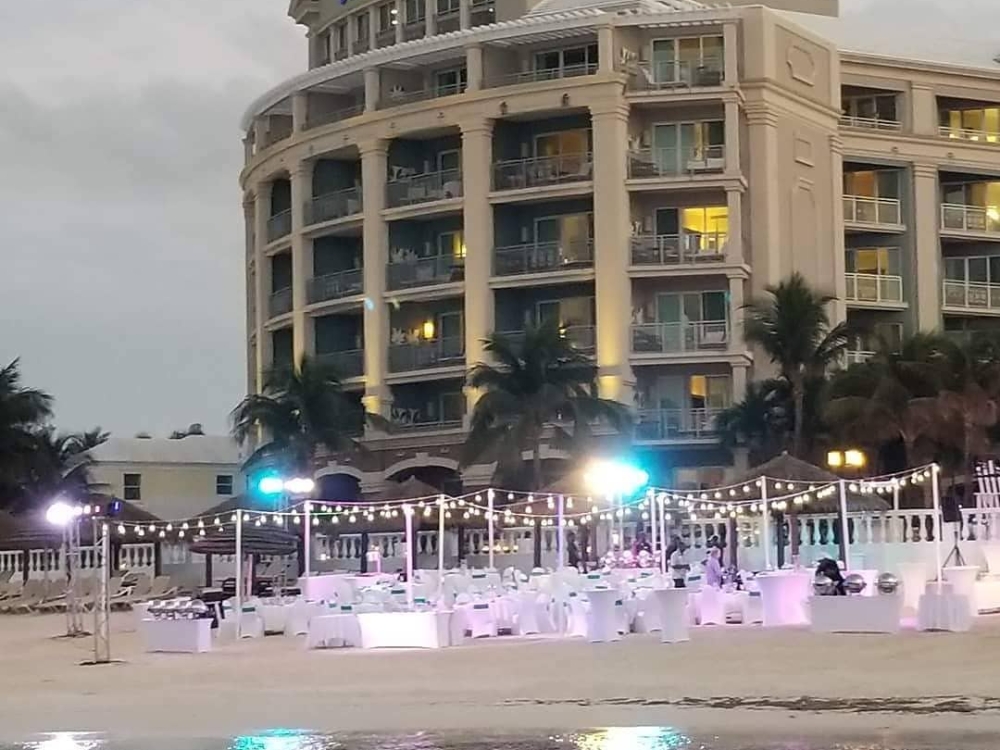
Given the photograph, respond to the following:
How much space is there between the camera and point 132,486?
71562 millimetres

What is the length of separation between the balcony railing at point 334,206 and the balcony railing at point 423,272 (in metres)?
2.62

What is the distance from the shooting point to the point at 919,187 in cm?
5725

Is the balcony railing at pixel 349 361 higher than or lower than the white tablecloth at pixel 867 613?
higher

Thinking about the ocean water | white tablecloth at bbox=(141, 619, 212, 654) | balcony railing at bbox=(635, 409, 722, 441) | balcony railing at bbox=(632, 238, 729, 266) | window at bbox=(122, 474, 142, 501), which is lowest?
the ocean water

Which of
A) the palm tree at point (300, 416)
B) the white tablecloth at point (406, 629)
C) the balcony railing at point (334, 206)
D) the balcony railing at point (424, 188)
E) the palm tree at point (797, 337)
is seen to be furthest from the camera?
the balcony railing at point (334, 206)

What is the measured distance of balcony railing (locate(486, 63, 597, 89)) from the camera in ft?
169

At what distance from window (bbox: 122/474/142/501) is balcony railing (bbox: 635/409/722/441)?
28419 mm

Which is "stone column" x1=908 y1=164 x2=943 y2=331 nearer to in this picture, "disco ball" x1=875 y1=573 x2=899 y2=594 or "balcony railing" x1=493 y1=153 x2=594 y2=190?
"balcony railing" x1=493 y1=153 x2=594 y2=190

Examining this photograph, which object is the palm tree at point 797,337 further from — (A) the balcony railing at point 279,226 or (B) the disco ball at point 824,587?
(B) the disco ball at point 824,587

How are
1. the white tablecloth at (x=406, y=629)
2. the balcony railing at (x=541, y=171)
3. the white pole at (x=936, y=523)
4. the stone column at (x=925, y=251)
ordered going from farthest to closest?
the stone column at (x=925, y=251), the balcony railing at (x=541, y=171), the white pole at (x=936, y=523), the white tablecloth at (x=406, y=629)

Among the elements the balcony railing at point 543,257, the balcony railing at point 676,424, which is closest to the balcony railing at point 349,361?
the balcony railing at point 543,257

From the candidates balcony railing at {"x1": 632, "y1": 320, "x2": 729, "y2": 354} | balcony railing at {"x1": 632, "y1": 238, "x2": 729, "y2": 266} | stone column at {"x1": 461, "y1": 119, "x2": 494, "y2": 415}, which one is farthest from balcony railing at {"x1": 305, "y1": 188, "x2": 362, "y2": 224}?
balcony railing at {"x1": 632, "y1": 320, "x2": 729, "y2": 354}

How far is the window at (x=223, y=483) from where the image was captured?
241 feet

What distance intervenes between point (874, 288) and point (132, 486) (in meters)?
32.4
